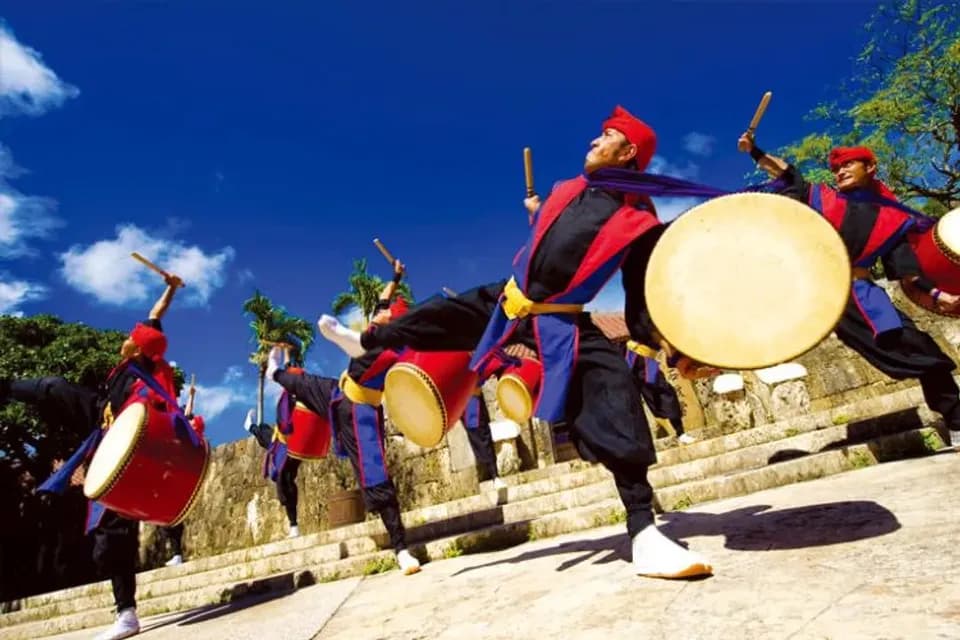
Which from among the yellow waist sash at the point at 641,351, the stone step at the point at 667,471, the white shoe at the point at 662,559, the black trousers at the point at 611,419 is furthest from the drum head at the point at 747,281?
Answer: the yellow waist sash at the point at 641,351

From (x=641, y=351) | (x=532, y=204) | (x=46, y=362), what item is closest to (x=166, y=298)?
(x=532, y=204)

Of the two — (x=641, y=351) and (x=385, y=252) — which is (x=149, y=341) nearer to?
(x=385, y=252)

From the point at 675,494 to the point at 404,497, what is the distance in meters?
6.22

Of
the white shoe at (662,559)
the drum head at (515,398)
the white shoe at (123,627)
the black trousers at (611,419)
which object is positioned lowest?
the white shoe at (123,627)

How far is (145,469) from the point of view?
325 cm

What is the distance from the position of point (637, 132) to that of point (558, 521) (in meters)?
2.34

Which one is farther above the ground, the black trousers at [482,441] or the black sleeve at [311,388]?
the black sleeve at [311,388]

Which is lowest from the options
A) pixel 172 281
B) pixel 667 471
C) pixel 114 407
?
pixel 667 471

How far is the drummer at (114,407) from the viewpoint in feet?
12.0

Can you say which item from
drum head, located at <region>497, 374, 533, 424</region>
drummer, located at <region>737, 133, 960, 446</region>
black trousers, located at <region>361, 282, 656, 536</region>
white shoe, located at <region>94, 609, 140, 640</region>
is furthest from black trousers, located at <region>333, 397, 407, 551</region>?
drummer, located at <region>737, 133, 960, 446</region>

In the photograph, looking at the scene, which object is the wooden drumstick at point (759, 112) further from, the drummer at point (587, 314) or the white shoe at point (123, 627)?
the white shoe at point (123, 627)

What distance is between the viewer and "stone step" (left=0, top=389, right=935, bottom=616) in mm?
3760

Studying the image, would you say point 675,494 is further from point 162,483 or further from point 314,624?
point 162,483

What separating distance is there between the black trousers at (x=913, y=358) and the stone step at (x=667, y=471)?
30 cm
